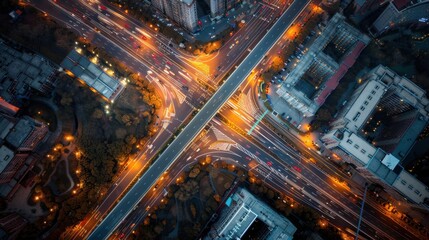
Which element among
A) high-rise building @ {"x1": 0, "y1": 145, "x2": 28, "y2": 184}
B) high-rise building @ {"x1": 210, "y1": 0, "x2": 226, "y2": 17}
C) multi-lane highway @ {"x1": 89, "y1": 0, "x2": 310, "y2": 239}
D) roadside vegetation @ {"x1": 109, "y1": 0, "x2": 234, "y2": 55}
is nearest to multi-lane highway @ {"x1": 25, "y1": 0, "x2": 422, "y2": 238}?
roadside vegetation @ {"x1": 109, "y1": 0, "x2": 234, "y2": 55}

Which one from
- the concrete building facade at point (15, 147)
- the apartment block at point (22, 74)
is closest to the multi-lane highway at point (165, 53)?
the apartment block at point (22, 74)

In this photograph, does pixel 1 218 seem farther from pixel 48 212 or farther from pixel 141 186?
pixel 141 186

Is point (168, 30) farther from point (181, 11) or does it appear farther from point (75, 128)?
point (75, 128)

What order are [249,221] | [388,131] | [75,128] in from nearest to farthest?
[249,221], [75,128], [388,131]

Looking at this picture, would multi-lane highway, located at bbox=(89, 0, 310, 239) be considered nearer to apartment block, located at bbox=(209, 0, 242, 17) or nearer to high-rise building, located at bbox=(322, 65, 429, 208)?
apartment block, located at bbox=(209, 0, 242, 17)

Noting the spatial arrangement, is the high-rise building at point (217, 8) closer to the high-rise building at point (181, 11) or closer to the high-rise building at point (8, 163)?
the high-rise building at point (181, 11)

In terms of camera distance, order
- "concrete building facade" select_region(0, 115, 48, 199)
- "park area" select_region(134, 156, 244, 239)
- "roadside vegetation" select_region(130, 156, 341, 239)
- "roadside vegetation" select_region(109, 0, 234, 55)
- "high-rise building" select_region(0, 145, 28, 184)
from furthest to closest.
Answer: "roadside vegetation" select_region(109, 0, 234, 55)
"roadside vegetation" select_region(130, 156, 341, 239)
"park area" select_region(134, 156, 244, 239)
"concrete building facade" select_region(0, 115, 48, 199)
"high-rise building" select_region(0, 145, 28, 184)

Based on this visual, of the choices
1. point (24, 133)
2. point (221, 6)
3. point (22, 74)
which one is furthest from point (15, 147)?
point (221, 6)
